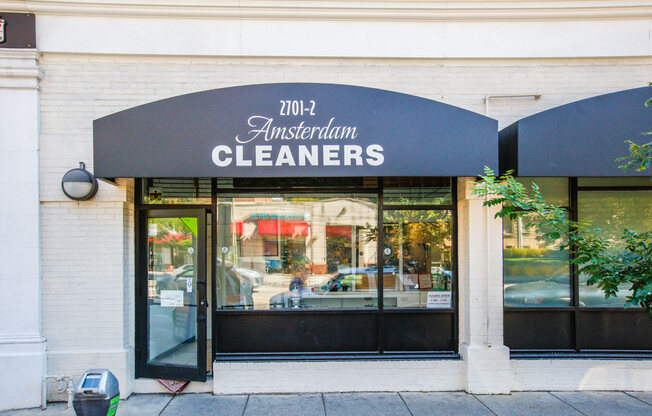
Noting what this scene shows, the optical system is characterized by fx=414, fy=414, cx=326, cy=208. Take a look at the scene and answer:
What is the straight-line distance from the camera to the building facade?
479cm

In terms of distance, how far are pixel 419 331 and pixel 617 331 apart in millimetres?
2678

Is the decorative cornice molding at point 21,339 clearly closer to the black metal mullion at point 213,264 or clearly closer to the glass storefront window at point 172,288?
the glass storefront window at point 172,288

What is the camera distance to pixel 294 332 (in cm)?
560

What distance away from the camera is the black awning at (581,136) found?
Answer: 4789 mm

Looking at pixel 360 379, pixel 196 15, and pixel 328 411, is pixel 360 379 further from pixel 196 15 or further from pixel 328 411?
pixel 196 15

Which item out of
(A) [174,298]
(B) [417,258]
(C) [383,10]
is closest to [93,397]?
(A) [174,298]

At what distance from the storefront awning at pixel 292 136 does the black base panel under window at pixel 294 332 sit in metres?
2.05

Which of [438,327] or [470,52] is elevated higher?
[470,52]

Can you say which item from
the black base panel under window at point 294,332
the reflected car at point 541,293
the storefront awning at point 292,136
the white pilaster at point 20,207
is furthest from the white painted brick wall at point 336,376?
the storefront awning at point 292,136

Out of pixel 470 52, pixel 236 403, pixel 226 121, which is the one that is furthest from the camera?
pixel 470 52

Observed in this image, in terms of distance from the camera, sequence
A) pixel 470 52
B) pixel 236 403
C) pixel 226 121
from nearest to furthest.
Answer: pixel 226 121
pixel 236 403
pixel 470 52

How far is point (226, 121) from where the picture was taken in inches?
188

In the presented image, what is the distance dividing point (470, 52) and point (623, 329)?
4260 millimetres

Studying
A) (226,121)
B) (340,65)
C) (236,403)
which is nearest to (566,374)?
(236,403)
